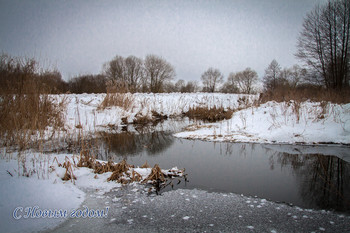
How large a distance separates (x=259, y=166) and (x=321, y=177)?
1.02 meters

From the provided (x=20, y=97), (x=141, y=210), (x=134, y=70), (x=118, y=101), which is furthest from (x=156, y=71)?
(x=141, y=210)

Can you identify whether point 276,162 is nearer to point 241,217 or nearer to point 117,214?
point 241,217

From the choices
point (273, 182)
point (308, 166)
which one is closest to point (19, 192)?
point (273, 182)

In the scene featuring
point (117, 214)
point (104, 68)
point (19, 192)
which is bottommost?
point (117, 214)

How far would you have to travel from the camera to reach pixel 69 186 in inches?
113

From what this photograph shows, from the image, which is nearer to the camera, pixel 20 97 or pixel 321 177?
pixel 321 177

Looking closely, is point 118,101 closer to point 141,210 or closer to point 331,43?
point 141,210

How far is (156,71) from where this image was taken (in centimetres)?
3325

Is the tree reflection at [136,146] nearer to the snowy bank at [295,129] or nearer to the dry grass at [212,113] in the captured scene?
the snowy bank at [295,129]

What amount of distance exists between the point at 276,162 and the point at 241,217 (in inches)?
97.4

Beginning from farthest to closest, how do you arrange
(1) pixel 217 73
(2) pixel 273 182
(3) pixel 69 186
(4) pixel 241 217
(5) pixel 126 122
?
1. (1) pixel 217 73
2. (5) pixel 126 122
3. (2) pixel 273 182
4. (3) pixel 69 186
5. (4) pixel 241 217

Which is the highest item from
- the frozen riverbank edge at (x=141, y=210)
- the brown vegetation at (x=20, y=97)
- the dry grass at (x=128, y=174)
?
the brown vegetation at (x=20, y=97)

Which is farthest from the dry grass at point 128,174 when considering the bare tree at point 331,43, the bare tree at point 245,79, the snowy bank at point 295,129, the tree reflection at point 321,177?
the bare tree at point 245,79

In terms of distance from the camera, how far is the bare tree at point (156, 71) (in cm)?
3300
